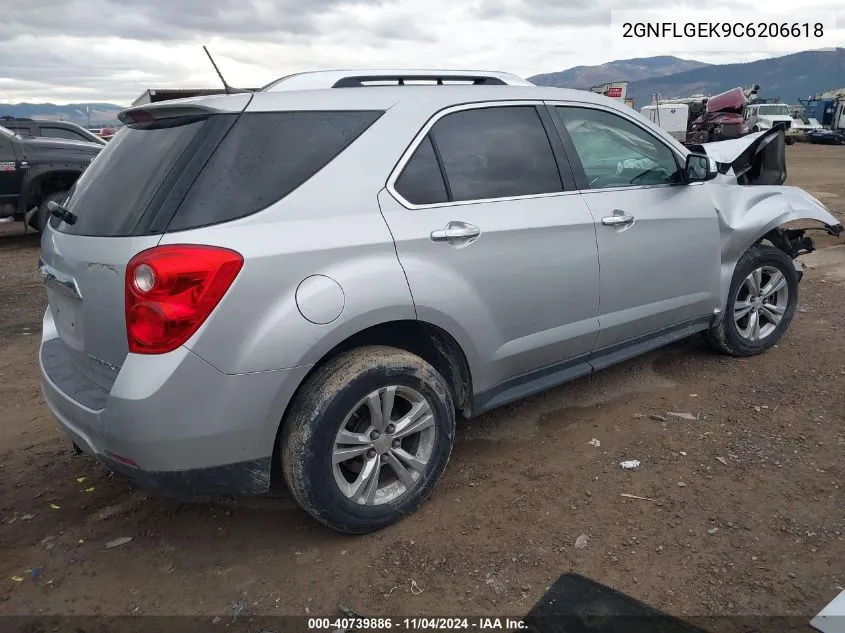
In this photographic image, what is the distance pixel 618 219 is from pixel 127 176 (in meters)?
2.29

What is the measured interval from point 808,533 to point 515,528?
1.16 metres

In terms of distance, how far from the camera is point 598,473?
125 inches

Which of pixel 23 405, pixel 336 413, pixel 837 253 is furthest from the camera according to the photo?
pixel 837 253

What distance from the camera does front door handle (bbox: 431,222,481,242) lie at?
2727 mm

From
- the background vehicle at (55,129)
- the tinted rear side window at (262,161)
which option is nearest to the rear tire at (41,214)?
the background vehicle at (55,129)

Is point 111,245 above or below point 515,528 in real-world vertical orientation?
above

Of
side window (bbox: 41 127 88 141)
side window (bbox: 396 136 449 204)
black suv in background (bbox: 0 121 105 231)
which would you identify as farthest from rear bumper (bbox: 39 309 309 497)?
side window (bbox: 41 127 88 141)

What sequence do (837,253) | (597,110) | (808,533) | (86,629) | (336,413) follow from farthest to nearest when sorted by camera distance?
(837,253) < (597,110) < (808,533) < (336,413) < (86,629)

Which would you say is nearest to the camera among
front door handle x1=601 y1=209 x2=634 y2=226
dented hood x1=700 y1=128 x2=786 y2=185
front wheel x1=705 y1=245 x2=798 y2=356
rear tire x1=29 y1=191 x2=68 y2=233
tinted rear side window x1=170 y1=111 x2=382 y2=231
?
tinted rear side window x1=170 y1=111 x2=382 y2=231

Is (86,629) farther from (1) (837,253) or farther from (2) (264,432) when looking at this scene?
(1) (837,253)

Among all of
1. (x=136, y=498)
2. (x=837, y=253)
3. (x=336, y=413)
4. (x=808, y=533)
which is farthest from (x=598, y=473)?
(x=837, y=253)

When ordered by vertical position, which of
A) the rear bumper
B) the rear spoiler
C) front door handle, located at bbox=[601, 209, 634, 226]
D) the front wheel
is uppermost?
the rear spoiler

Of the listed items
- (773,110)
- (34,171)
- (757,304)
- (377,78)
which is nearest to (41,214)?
(34,171)

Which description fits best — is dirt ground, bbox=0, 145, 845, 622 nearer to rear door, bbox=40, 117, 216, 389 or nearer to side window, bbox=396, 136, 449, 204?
rear door, bbox=40, 117, 216, 389
